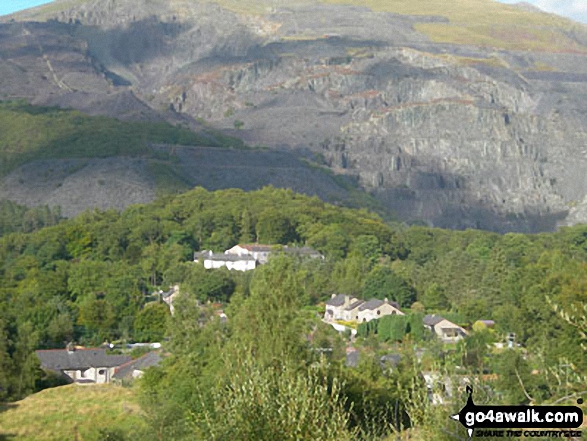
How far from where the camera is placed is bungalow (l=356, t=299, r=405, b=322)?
70.9m

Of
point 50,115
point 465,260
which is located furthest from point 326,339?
point 50,115

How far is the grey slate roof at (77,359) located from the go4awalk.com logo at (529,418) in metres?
42.7

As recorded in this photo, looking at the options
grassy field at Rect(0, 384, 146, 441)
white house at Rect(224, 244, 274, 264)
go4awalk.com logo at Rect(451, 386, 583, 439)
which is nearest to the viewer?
go4awalk.com logo at Rect(451, 386, 583, 439)

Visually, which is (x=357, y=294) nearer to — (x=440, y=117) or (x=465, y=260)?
(x=465, y=260)

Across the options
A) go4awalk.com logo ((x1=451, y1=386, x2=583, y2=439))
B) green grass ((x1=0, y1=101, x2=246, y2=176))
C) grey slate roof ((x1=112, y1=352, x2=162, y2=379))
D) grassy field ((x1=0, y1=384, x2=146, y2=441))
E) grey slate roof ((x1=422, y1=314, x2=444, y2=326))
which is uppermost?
go4awalk.com logo ((x1=451, y1=386, x2=583, y2=439))

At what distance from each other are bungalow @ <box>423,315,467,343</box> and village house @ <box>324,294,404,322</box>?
3583 mm

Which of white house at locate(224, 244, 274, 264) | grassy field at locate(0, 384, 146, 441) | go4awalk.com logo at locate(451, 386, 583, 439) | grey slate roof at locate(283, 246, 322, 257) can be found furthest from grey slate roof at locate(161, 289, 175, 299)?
go4awalk.com logo at locate(451, 386, 583, 439)

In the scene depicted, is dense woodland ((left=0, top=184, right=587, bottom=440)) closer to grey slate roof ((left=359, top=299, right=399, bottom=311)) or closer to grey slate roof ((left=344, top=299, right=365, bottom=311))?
grey slate roof ((left=344, top=299, right=365, bottom=311))

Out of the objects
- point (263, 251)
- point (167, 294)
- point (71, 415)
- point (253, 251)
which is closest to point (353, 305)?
point (167, 294)

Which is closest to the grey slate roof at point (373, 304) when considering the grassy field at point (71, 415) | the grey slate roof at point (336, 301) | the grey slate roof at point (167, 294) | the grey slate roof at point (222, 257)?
the grey slate roof at point (336, 301)

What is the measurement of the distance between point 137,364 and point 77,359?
4.82 m

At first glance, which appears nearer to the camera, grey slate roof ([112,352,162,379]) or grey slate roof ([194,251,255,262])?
grey slate roof ([112,352,162,379])

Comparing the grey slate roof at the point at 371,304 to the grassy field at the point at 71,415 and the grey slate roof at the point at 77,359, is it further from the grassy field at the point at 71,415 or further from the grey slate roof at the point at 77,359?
the grassy field at the point at 71,415

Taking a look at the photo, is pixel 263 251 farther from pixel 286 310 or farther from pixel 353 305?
pixel 286 310
